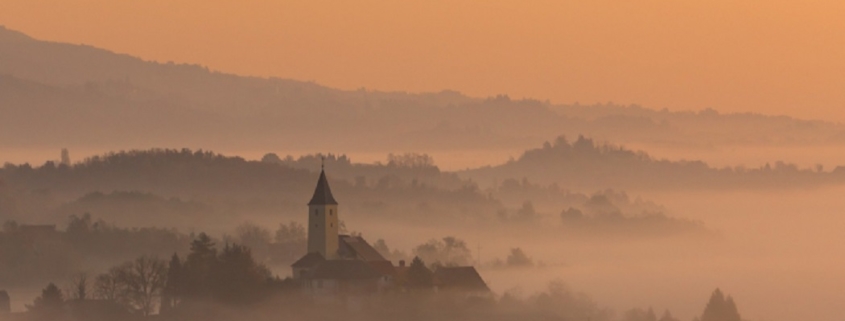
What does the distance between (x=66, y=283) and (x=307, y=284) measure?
1238 inches

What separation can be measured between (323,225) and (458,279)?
9299 mm

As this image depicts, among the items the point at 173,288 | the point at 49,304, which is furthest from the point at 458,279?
the point at 49,304

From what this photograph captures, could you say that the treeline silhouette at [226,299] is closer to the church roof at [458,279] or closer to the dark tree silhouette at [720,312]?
the church roof at [458,279]

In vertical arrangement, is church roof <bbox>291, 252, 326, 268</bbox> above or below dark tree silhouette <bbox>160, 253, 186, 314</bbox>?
above

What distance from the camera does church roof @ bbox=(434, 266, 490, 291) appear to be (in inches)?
6654

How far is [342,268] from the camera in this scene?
16638 centimetres

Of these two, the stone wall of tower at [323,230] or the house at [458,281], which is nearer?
the house at [458,281]

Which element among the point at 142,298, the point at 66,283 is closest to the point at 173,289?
the point at 142,298

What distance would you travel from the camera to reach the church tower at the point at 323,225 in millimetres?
170000

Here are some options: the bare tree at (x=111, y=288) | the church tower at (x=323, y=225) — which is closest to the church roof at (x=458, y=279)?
the church tower at (x=323, y=225)

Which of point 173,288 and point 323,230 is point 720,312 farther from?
point 173,288

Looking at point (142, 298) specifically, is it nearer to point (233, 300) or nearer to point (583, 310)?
point (233, 300)

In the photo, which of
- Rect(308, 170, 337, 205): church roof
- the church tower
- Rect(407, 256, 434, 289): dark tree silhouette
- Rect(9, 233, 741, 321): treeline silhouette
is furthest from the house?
Rect(308, 170, 337, 205): church roof

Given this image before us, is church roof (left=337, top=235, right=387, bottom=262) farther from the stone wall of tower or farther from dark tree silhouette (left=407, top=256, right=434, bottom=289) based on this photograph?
dark tree silhouette (left=407, top=256, right=434, bottom=289)
